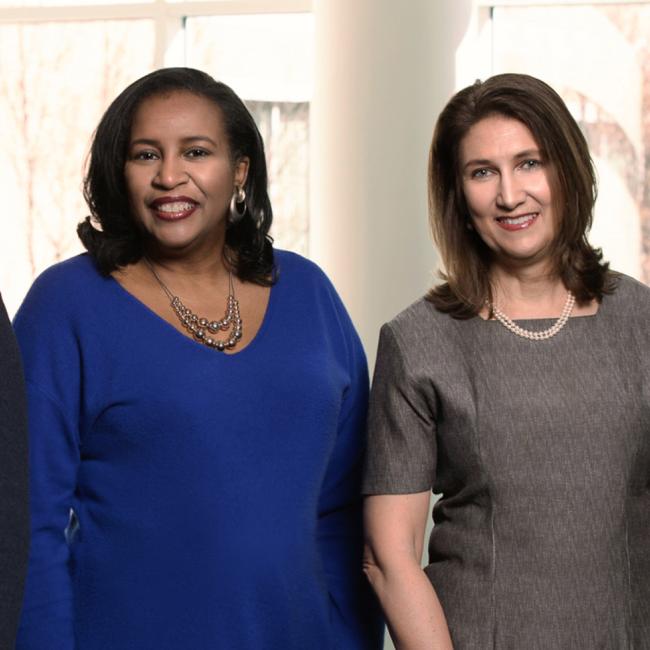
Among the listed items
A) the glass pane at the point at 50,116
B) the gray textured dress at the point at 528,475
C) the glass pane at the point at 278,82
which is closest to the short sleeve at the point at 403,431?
the gray textured dress at the point at 528,475

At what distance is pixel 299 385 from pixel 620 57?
3488mm

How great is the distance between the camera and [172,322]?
1847 millimetres

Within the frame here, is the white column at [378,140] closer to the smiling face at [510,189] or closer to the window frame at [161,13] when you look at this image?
the window frame at [161,13]

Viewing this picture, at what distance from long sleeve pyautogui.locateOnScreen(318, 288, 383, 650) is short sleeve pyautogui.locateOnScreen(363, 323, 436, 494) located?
17 cm

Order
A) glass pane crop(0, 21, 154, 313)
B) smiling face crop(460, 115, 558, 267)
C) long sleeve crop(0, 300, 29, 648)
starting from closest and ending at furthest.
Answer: long sleeve crop(0, 300, 29, 648)
smiling face crop(460, 115, 558, 267)
glass pane crop(0, 21, 154, 313)

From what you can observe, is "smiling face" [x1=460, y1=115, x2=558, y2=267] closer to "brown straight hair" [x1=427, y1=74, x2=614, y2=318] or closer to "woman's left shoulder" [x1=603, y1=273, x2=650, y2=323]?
"brown straight hair" [x1=427, y1=74, x2=614, y2=318]

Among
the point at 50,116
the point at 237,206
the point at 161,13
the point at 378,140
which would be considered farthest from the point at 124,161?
the point at 50,116

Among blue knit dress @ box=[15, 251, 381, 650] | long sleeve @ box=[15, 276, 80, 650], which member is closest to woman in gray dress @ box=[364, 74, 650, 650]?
blue knit dress @ box=[15, 251, 381, 650]

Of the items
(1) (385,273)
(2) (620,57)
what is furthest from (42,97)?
(2) (620,57)

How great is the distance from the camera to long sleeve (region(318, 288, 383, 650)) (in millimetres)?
1954

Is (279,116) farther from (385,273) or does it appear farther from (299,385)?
(299,385)

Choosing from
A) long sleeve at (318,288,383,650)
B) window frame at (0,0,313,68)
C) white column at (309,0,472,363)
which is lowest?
long sleeve at (318,288,383,650)

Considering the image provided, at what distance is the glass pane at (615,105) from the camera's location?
4926 mm

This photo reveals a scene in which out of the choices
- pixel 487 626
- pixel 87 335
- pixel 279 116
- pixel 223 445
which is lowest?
pixel 487 626
